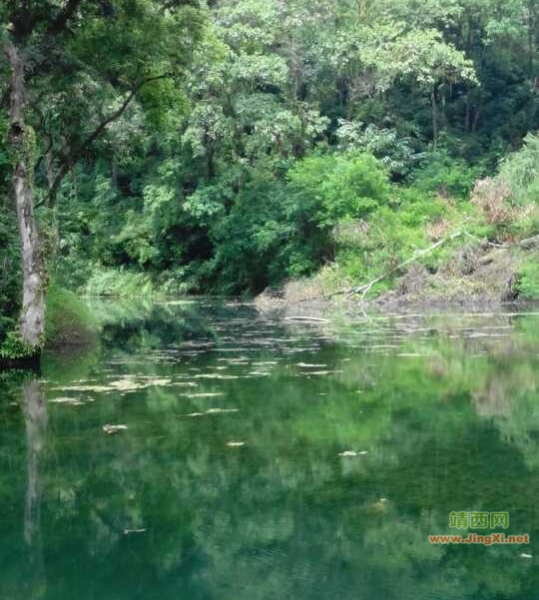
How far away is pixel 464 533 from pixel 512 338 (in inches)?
429

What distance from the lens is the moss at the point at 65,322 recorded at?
55.6ft

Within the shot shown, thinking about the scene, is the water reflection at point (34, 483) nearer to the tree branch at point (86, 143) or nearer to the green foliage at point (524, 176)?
the tree branch at point (86, 143)

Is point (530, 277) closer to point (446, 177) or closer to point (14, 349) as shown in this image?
point (446, 177)

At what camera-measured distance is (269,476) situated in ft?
22.7

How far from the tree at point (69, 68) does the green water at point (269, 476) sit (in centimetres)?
266

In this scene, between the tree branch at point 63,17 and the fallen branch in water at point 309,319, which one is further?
the fallen branch in water at point 309,319

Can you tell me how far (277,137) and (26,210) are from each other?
70.0ft

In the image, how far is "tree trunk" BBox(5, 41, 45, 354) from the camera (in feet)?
46.4

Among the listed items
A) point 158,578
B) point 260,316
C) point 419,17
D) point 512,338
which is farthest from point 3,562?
point 419,17

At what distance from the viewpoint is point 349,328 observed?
1914 cm

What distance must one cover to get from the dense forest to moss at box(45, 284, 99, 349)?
23cm

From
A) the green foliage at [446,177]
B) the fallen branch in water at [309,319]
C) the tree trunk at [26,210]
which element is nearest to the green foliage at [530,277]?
the fallen branch in water at [309,319]

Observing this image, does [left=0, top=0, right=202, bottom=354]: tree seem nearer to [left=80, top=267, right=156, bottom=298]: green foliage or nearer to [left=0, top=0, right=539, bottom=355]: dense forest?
[left=0, top=0, right=539, bottom=355]: dense forest

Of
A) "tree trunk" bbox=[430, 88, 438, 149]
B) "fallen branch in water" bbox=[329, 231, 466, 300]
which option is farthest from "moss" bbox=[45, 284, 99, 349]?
"tree trunk" bbox=[430, 88, 438, 149]
